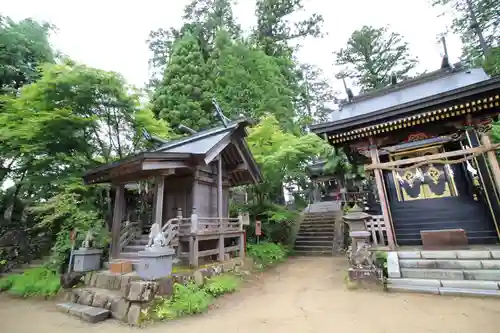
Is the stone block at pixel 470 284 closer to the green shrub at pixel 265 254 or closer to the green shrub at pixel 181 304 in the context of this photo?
the green shrub at pixel 181 304

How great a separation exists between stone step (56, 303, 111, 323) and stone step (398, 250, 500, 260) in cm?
787

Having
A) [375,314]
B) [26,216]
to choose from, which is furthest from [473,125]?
[26,216]

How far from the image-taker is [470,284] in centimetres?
552

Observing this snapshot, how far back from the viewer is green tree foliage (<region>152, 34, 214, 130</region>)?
58.0ft

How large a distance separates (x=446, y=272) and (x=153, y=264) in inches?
283

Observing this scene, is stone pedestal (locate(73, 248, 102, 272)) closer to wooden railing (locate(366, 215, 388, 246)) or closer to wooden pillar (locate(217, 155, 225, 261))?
wooden pillar (locate(217, 155, 225, 261))

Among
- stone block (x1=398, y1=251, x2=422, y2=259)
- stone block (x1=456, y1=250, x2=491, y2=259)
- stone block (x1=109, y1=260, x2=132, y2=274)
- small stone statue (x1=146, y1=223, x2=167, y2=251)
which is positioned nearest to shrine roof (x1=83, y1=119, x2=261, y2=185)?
small stone statue (x1=146, y1=223, x2=167, y2=251)

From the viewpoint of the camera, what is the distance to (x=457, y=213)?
8.90 m

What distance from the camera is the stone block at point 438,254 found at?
256 inches

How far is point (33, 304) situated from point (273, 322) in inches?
290

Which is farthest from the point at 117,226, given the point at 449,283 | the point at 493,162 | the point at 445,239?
the point at 493,162

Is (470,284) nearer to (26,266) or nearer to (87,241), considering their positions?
(87,241)

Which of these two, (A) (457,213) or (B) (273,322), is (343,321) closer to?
(B) (273,322)

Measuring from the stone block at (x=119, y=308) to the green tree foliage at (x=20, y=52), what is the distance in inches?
565
